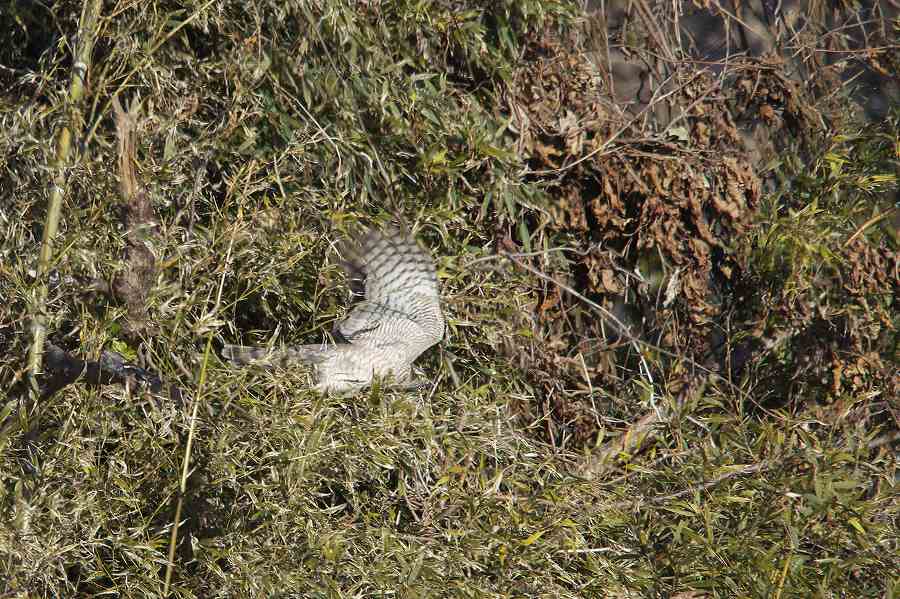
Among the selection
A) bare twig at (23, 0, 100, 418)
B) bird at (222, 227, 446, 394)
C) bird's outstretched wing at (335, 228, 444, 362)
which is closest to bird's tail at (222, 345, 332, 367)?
bird at (222, 227, 446, 394)

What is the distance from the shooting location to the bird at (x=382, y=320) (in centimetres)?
219

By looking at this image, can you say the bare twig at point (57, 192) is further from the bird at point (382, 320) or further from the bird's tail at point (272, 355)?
the bird at point (382, 320)

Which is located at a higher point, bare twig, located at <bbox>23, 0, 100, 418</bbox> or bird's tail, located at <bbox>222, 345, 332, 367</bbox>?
bare twig, located at <bbox>23, 0, 100, 418</bbox>

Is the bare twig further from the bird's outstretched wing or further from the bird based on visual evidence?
the bird's outstretched wing

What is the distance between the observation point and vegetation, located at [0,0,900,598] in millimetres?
1979

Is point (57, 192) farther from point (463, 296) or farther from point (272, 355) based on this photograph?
point (463, 296)

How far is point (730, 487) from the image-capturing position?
7.64ft

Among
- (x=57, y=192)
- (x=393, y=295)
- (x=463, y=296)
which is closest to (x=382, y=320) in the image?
(x=393, y=295)

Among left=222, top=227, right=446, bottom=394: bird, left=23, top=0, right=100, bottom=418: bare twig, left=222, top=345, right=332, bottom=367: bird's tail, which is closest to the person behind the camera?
left=23, top=0, right=100, bottom=418: bare twig

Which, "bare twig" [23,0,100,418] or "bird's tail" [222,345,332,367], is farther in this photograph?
"bird's tail" [222,345,332,367]

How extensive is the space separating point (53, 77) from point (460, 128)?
98 centimetres

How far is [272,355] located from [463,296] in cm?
65

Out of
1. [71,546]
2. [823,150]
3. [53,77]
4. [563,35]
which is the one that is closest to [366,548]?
[71,546]

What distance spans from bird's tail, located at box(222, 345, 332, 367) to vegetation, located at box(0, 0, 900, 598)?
0.16 feet
